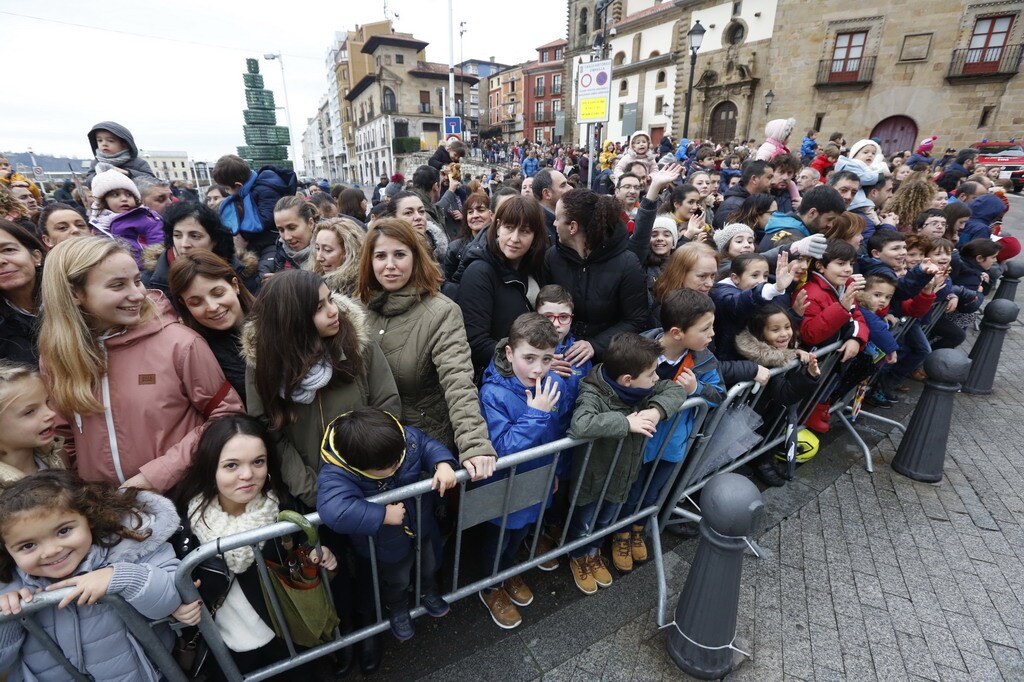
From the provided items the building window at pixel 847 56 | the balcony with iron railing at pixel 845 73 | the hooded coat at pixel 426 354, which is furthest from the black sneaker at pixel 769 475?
the building window at pixel 847 56

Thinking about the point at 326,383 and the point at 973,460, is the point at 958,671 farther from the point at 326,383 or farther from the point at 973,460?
the point at 326,383

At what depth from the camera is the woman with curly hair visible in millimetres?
5719

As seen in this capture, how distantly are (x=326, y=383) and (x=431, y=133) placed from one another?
193 ft

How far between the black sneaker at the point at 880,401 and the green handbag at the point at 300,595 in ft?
19.5

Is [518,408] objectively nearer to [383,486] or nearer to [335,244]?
[383,486]

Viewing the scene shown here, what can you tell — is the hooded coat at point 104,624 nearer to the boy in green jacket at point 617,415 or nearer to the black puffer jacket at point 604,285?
the boy in green jacket at point 617,415

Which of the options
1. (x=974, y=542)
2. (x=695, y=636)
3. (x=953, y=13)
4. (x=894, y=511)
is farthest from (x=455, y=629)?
(x=953, y=13)

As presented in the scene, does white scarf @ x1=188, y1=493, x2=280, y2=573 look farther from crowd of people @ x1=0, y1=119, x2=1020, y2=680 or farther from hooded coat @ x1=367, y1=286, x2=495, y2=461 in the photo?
hooded coat @ x1=367, y1=286, x2=495, y2=461

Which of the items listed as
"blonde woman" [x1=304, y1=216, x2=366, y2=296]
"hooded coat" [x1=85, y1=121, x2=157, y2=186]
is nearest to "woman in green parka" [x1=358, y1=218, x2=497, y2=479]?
"blonde woman" [x1=304, y1=216, x2=366, y2=296]

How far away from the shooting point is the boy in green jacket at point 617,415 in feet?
7.51

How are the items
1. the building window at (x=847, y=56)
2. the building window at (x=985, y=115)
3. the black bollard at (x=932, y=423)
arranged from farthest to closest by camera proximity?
the building window at (x=847, y=56) → the building window at (x=985, y=115) → the black bollard at (x=932, y=423)

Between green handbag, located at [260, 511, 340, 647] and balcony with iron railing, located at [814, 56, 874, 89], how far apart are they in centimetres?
3438

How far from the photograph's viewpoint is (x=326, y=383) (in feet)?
6.73

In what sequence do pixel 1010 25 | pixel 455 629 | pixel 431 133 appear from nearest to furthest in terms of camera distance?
pixel 455 629, pixel 1010 25, pixel 431 133
